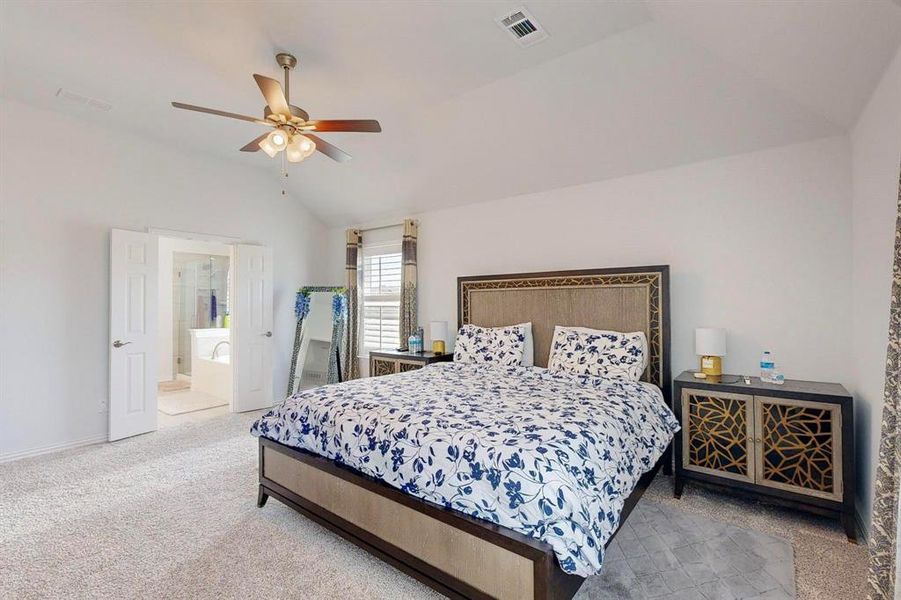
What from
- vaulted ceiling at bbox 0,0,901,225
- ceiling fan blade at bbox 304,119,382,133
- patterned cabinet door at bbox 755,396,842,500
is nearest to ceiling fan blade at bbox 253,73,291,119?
ceiling fan blade at bbox 304,119,382,133

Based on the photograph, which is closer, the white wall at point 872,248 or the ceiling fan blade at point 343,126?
the white wall at point 872,248

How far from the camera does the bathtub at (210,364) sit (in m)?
6.27

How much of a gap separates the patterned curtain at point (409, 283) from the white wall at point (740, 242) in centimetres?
165

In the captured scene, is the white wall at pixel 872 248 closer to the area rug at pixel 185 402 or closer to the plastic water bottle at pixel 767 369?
the plastic water bottle at pixel 767 369

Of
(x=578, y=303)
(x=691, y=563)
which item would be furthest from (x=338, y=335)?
(x=691, y=563)

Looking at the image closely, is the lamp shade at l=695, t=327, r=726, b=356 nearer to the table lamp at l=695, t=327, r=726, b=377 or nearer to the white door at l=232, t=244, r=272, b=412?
the table lamp at l=695, t=327, r=726, b=377

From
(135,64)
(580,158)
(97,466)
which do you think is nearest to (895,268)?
(580,158)

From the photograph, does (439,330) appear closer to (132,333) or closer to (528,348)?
(528,348)

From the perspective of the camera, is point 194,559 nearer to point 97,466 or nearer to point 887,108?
point 97,466

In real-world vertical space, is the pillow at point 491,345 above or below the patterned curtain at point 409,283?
below

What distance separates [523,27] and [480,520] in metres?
2.90

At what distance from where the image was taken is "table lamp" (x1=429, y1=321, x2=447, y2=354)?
4.90 meters

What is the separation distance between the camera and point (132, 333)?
4492 mm

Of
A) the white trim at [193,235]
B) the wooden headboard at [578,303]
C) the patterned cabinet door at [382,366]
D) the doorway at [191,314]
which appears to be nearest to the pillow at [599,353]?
the wooden headboard at [578,303]
